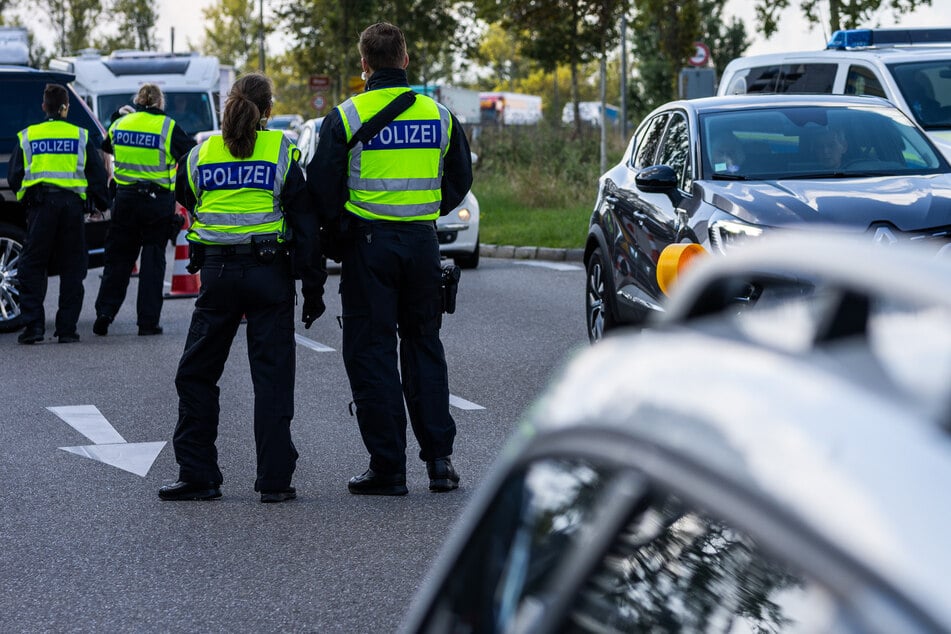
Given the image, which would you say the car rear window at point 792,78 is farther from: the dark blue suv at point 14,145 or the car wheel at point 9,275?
the car wheel at point 9,275

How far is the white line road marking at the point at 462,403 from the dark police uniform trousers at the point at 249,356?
7.15 ft

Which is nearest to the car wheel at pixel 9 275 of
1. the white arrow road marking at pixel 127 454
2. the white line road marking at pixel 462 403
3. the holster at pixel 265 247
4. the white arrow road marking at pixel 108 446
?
the white arrow road marking at pixel 108 446

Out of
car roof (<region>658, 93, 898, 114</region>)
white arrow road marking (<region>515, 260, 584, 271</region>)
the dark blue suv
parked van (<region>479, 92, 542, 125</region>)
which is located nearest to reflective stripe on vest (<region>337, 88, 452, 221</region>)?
car roof (<region>658, 93, 898, 114</region>)

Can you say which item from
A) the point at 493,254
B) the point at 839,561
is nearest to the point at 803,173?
the point at 839,561

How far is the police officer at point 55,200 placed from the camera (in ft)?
38.0

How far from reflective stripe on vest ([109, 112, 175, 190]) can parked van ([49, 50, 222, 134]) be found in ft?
45.8

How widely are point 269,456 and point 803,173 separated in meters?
3.55

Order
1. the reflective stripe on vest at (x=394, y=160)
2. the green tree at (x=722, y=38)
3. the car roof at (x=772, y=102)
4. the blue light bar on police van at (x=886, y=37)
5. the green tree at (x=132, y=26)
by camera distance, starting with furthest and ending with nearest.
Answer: the green tree at (x=132, y=26), the green tree at (x=722, y=38), the blue light bar on police van at (x=886, y=37), the car roof at (x=772, y=102), the reflective stripe on vest at (x=394, y=160)

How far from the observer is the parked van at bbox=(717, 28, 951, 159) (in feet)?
39.8

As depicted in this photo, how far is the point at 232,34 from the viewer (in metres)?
71.6

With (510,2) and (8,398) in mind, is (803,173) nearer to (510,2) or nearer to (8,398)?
(8,398)

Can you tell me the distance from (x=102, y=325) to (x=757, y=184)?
6.11 metres

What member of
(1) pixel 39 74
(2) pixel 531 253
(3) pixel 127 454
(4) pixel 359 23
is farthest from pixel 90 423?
(4) pixel 359 23

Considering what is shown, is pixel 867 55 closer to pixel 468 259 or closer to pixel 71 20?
pixel 468 259
